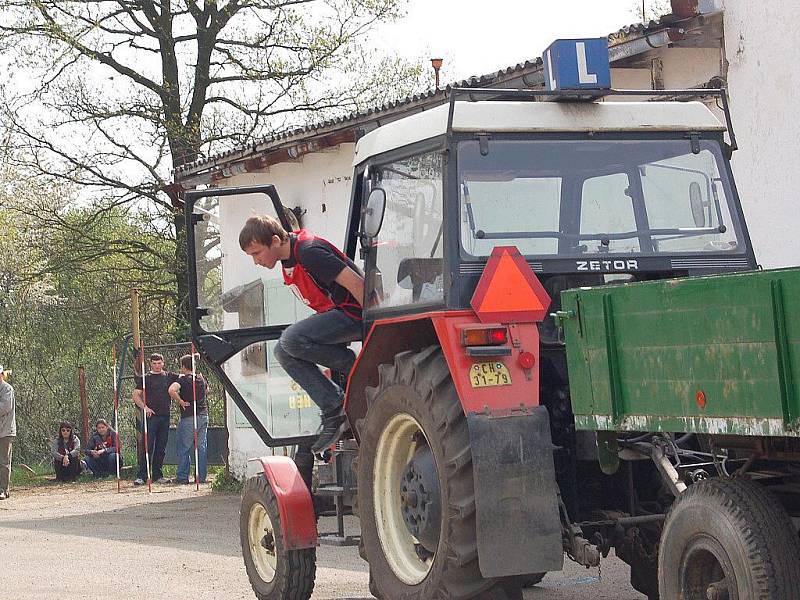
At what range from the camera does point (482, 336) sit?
20.5ft

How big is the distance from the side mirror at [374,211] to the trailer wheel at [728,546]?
240 centimetres

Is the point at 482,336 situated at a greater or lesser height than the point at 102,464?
greater

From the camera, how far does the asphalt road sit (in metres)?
9.18

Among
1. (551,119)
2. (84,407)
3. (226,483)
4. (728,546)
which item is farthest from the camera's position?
(84,407)

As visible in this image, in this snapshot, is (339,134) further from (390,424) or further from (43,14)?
(43,14)

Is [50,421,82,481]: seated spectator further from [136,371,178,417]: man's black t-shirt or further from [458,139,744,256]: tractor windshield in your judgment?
[458,139,744,256]: tractor windshield

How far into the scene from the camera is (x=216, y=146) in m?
28.2

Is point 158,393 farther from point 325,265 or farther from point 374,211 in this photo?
point 374,211

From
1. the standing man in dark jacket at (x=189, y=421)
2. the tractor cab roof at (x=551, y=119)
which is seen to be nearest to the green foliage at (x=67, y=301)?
the standing man in dark jacket at (x=189, y=421)

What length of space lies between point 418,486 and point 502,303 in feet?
3.02

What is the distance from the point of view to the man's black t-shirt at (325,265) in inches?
301

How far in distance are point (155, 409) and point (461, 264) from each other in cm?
1452

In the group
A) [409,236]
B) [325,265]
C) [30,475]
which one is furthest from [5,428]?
[409,236]

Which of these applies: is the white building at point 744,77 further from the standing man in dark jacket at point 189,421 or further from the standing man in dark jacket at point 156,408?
the standing man in dark jacket at point 156,408
